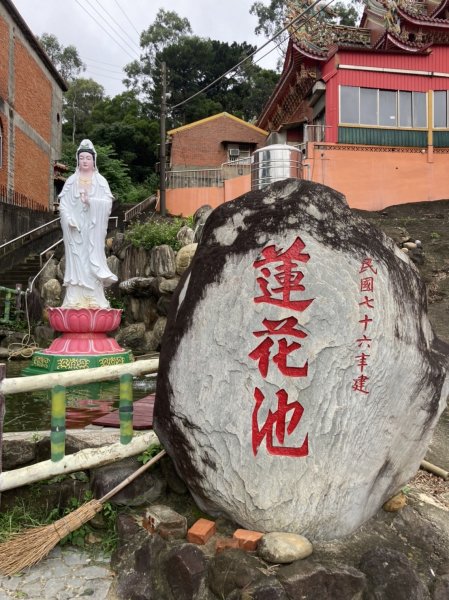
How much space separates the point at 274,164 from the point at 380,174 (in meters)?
12.4

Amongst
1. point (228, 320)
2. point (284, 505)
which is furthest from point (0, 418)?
point (284, 505)

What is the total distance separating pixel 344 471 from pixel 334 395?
0.37 meters

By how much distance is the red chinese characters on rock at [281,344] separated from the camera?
2.50 metres

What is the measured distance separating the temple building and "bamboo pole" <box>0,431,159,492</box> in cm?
1379

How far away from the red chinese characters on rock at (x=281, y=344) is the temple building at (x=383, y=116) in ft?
45.8

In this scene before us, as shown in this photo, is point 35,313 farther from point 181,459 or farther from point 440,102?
point 440,102

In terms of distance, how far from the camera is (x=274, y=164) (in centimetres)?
516

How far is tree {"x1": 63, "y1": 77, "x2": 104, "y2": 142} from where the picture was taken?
132 ft

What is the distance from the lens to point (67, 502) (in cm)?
310

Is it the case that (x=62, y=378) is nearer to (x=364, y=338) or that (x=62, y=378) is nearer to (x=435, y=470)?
(x=364, y=338)

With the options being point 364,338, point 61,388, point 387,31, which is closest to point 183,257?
point 61,388

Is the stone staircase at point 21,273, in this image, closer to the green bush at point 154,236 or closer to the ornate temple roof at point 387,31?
the green bush at point 154,236

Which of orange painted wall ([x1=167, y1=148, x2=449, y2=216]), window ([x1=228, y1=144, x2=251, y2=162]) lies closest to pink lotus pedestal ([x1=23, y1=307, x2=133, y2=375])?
orange painted wall ([x1=167, y1=148, x2=449, y2=216])

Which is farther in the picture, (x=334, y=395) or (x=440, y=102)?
(x=440, y=102)
